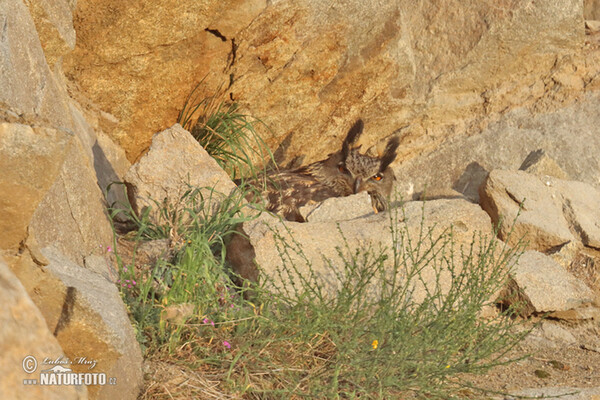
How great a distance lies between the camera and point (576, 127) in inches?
221

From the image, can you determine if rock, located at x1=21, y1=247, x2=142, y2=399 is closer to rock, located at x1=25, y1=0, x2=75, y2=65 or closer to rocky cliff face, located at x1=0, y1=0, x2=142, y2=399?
rocky cliff face, located at x1=0, y1=0, x2=142, y2=399

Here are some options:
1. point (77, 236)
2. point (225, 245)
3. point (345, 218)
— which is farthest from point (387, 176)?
point (77, 236)

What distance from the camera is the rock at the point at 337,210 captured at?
4.43m

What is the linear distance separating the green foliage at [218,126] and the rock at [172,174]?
0.64 meters

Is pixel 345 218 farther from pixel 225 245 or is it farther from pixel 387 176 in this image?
pixel 387 176

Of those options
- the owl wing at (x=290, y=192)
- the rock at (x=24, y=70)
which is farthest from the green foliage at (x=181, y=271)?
the rock at (x=24, y=70)

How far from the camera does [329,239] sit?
388 cm

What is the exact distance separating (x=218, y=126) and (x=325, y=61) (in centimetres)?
97

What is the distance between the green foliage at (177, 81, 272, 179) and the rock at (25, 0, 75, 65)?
127cm

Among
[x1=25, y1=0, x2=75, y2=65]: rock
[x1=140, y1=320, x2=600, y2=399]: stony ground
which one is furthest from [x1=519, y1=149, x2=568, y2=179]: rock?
[x1=25, y1=0, x2=75, y2=65]: rock

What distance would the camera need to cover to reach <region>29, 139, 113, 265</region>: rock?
264 cm

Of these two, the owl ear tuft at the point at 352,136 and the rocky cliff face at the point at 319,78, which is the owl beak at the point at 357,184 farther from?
the rocky cliff face at the point at 319,78

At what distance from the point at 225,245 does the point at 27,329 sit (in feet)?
8.42

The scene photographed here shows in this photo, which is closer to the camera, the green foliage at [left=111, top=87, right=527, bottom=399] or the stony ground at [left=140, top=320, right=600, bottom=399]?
the stony ground at [left=140, top=320, right=600, bottom=399]
